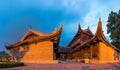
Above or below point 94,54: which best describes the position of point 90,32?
above

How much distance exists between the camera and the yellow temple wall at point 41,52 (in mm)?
22734

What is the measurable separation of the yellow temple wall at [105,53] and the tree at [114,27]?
40.6ft

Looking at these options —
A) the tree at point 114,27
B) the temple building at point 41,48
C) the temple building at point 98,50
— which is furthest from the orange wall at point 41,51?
the tree at point 114,27

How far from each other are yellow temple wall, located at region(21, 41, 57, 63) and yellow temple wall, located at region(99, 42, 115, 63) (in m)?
7.29

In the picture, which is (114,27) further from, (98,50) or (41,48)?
(41,48)

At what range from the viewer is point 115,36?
1647 inches

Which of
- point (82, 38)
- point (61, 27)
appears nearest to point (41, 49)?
point (61, 27)

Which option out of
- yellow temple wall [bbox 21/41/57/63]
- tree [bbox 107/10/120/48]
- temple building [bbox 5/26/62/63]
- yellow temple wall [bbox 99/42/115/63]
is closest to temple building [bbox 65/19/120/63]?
yellow temple wall [bbox 99/42/115/63]

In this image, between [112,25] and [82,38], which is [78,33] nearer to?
[82,38]

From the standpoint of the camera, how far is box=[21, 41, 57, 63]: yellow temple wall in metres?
22.7

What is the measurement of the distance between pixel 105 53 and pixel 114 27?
17.1 m

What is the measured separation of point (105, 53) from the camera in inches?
1102

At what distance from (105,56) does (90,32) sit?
10541mm

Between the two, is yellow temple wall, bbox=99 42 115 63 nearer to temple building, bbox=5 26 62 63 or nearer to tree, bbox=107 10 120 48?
temple building, bbox=5 26 62 63
